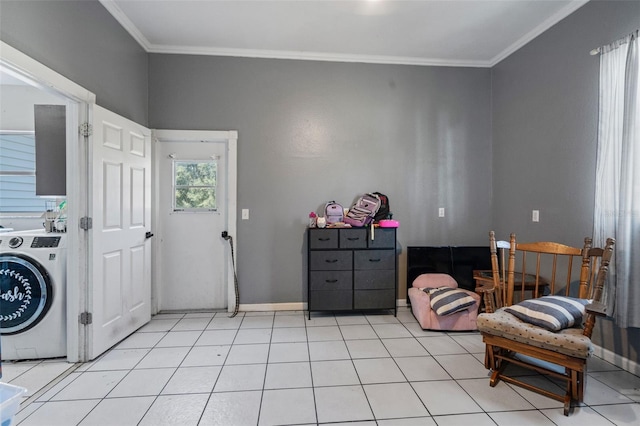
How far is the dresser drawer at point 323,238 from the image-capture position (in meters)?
3.05

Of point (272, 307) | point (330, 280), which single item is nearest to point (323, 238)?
point (330, 280)

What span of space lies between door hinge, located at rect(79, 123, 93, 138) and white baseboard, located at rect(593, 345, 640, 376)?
171 inches

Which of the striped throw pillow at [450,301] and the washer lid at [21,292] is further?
the striped throw pillow at [450,301]

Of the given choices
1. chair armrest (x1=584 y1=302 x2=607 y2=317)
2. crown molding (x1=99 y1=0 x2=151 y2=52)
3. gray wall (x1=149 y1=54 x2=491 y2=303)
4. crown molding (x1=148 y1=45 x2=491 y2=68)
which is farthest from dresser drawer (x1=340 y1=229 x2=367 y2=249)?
crown molding (x1=99 y1=0 x2=151 y2=52)

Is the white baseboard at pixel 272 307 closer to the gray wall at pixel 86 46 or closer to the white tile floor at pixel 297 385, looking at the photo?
the white tile floor at pixel 297 385

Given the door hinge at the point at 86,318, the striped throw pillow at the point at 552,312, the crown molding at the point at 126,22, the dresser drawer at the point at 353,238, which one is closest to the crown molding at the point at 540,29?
the striped throw pillow at the point at 552,312

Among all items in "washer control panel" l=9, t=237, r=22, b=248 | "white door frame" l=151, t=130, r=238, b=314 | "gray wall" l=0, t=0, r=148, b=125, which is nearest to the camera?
"gray wall" l=0, t=0, r=148, b=125

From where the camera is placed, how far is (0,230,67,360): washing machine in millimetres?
2148

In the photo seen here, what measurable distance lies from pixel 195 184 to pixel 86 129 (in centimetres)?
123

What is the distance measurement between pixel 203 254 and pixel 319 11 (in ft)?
8.99

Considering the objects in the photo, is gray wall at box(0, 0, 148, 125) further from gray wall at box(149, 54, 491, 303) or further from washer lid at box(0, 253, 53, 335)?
washer lid at box(0, 253, 53, 335)

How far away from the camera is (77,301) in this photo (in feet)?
7.27

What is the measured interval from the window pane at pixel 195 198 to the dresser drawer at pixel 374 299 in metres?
1.92

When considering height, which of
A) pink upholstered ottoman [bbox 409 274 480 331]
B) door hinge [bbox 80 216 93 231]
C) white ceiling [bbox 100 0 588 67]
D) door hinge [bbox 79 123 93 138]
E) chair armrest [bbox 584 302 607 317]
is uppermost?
white ceiling [bbox 100 0 588 67]
